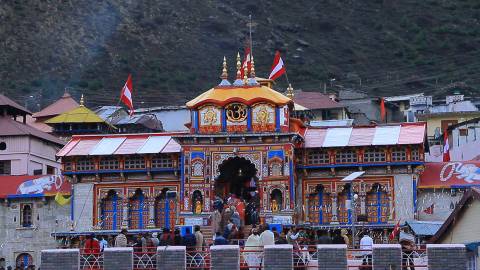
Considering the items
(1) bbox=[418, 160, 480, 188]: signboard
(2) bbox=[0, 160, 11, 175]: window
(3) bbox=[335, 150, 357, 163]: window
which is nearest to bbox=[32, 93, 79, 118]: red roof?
(2) bbox=[0, 160, 11, 175]: window

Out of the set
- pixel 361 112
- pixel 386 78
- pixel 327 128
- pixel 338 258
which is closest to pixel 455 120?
pixel 361 112

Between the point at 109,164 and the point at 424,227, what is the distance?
1371 cm

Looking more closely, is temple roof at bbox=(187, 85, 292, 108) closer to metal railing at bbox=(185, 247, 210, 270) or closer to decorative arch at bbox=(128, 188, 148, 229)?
decorative arch at bbox=(128, 188, 148, 229)

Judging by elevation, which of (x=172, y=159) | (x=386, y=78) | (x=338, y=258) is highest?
(x=386, y=78)

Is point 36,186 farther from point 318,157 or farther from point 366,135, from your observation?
point 366,135

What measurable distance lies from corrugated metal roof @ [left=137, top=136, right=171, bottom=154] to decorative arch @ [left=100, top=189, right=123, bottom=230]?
7.49 ft

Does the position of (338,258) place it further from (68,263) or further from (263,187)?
(263,187)

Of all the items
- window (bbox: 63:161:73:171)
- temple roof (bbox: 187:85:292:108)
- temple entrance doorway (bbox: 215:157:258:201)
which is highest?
temple roof (bbox: 187:85:292:108)

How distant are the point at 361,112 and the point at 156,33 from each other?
48.8m

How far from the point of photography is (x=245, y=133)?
75375 mm

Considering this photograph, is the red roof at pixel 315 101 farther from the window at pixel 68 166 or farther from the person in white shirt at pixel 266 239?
the person in white shirt at pixel 266 239

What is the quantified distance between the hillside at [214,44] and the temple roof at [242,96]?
62.3 meters

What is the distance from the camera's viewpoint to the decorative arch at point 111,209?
7875 cm

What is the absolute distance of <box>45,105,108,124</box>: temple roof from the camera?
106m
